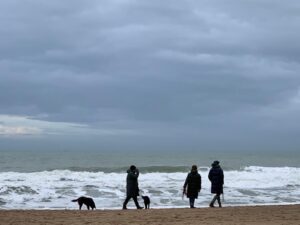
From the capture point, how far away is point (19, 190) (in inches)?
920

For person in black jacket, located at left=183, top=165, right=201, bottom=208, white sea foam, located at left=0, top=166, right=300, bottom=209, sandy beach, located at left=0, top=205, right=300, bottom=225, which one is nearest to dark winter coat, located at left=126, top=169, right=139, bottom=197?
sandy beach, located at left=0, top=205, right=300, bottom=225

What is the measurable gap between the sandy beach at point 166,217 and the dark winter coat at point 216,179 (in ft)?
4.05

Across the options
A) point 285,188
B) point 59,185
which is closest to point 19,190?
point 59,185

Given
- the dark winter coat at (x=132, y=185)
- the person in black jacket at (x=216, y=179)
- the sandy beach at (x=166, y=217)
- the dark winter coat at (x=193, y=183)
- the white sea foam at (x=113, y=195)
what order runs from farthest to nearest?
the white sea foam at (x=113, y=195) → the person in black jacket at (x=216, y=179) → the dark winter coat at (x=193, y=183) → the dark winter coat at (x=132, y=185) → the sandy beach at (x=166, y=217)

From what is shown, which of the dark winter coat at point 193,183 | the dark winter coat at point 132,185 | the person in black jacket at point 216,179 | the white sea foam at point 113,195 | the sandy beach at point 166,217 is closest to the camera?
the sandy beach at point 166,217

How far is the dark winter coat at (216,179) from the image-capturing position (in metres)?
17.5

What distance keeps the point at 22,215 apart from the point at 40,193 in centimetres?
798

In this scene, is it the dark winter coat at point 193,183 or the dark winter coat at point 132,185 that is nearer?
the dark winter coat at point 132,185

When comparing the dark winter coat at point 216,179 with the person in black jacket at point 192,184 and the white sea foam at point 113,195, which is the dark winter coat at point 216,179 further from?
the white sea foam at point 113,195

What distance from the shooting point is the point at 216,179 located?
17578 millimetres

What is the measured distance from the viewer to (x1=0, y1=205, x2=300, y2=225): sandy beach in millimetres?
12938

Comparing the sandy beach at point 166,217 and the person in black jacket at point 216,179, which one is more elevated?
the person in black jacket at point 216,179

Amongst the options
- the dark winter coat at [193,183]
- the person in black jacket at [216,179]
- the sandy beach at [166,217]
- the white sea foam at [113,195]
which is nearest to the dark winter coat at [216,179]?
the person in black jacket at [216,179]

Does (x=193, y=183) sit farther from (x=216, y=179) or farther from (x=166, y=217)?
(x=166, y=217)
